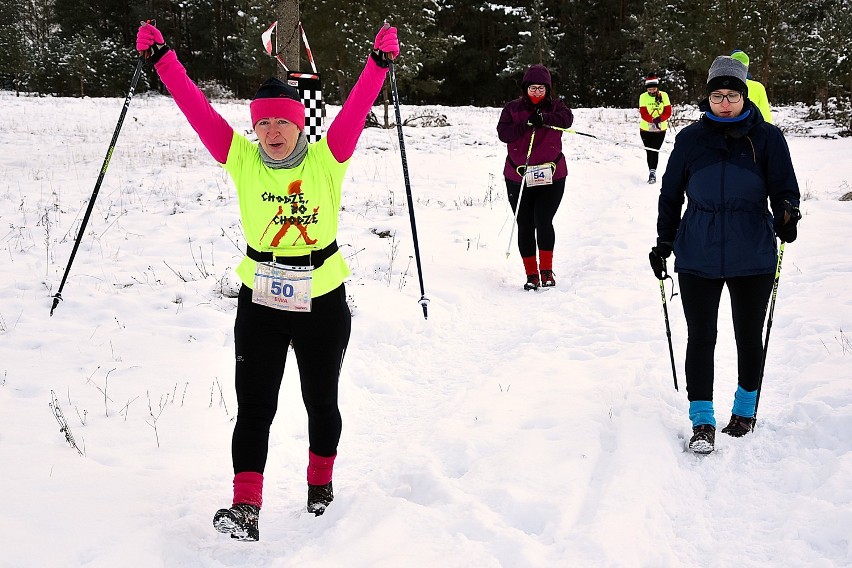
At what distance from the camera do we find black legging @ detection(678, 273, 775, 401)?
13.1 ft

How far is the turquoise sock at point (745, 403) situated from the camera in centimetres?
415

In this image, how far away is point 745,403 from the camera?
4.16 meters

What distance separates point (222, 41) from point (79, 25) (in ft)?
27.4

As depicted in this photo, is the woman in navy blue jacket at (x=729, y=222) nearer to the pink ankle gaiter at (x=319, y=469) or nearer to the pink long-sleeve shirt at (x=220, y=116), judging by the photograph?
the pink long-sleeve shirt at (x=220, y=116)

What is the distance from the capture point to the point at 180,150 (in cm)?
1669

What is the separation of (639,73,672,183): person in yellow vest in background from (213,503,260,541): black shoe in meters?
12.5

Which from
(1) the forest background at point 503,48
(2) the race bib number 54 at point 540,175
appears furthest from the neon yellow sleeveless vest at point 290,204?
(1) the forest background at point 503,48

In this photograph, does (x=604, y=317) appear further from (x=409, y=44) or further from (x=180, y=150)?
(x=409, y=44)

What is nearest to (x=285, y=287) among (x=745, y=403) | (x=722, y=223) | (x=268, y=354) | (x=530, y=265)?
(x=268, y=354)

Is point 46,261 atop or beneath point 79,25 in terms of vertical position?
beneath

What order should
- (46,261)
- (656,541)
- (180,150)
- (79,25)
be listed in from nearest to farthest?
(656,541) → (46,261) → (180,150) → (79,25)

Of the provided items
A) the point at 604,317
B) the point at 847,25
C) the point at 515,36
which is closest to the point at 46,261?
the point at 604,317

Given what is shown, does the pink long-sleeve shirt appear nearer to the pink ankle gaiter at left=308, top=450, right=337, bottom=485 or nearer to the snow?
the pink ankle gaiter at left=308, top=450, right=337, bottom=485

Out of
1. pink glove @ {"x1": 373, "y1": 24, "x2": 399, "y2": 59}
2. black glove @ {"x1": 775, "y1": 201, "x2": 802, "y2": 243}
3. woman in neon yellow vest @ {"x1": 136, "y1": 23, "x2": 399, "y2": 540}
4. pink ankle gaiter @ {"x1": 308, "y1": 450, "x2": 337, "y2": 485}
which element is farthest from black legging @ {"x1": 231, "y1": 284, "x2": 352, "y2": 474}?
black glove @ {"x1": 775, "y1": 201, "x2": 802, "y2": 243}
